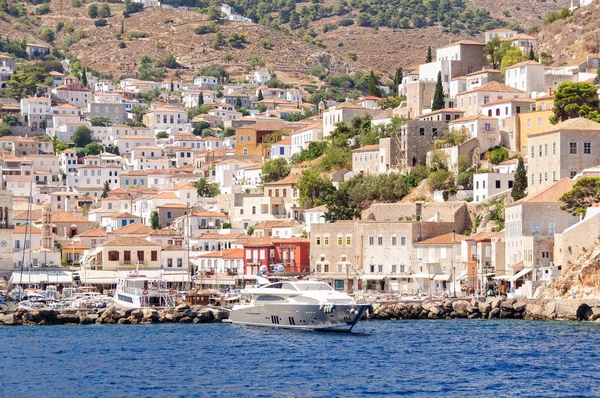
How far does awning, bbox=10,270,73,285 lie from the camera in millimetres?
78562

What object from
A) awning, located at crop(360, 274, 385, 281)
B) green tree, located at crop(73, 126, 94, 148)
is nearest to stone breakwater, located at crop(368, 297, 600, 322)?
awning, located at crop(360, 274, 385, 281)

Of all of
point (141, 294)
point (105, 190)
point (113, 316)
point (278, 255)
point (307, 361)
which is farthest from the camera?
point (105, 190)

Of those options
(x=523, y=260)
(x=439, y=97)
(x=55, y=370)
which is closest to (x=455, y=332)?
(x=523, y=260)

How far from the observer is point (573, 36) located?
10831 centimetres

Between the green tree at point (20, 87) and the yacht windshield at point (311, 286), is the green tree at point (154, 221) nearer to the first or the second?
the yacht windshield at point (311, 286)

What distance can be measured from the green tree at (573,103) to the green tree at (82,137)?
76121 millimetres

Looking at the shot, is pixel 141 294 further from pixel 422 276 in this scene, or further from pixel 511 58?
pixel 511 58

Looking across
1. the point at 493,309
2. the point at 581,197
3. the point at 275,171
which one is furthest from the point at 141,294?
the point at 275,171

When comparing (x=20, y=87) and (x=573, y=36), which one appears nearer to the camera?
(x=573, y=36)

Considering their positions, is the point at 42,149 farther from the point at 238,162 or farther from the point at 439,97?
the point at 439,97

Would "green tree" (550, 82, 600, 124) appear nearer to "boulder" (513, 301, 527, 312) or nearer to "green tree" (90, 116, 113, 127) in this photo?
"boulder" (513, 301, 527, 312)

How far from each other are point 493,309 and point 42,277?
29.3 m

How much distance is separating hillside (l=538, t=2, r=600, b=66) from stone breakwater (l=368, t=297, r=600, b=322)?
130ft

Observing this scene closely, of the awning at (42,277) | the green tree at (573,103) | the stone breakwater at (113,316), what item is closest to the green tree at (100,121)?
the awning at (42,277)
